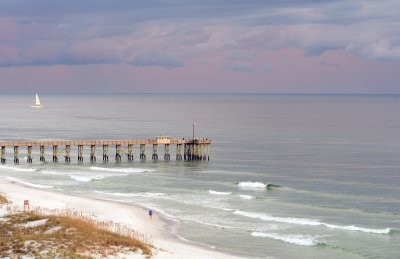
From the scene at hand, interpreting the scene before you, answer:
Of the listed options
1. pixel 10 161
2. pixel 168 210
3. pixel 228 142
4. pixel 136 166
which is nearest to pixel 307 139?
pixel 228 142

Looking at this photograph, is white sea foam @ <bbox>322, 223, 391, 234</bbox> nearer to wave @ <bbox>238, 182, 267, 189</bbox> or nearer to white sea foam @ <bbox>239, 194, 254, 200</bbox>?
white sea foam @ <bbox>239, 194, 254, 200</bbox>

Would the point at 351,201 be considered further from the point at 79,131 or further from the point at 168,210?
the point at 79,131

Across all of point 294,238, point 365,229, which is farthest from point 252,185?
point 294,238

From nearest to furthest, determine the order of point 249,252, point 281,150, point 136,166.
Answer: point 249,252, point 136,166, point 281,150

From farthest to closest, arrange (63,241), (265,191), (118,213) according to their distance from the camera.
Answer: (265,191)
(118,213)
(63,241)

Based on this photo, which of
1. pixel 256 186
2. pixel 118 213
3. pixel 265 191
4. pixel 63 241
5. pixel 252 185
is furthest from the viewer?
pixel 252 185

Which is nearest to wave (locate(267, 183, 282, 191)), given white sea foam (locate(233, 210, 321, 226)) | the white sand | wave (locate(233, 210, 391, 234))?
wave (locate(233, 210, 391, 234))

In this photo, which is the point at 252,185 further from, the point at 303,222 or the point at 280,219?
the point at 303,222
